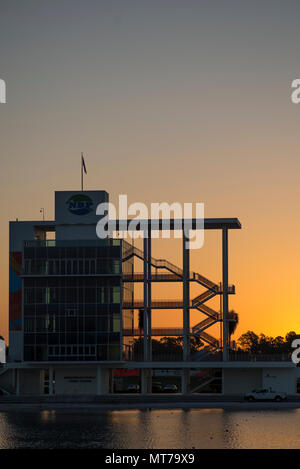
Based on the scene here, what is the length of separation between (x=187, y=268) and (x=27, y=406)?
28.4m

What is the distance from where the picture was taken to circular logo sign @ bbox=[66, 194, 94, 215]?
4892 inches

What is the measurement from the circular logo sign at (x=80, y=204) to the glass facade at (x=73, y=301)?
5573 millimetres

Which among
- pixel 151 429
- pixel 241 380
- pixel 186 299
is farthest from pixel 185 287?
pixel 151 429

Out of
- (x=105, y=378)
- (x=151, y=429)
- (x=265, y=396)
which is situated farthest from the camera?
(x=105, y=378)

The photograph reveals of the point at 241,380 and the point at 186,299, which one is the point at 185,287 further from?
the point at 241,380

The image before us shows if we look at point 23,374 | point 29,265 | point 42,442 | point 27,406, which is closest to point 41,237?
point 29,265

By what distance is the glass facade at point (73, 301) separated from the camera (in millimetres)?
119250

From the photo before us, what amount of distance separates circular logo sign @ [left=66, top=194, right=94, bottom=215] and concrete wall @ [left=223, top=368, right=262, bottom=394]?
27.6 meters

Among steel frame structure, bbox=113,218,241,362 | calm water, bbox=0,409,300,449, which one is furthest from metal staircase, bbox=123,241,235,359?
calm water, bbox=0,409,300,449

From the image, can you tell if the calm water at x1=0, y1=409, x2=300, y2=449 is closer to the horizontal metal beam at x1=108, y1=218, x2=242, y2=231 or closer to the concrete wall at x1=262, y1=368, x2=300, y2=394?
the concrete wall at x1=262, y1=368, x2=300, y2=394

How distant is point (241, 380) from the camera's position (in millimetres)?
121750

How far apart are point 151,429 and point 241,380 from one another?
45.7m

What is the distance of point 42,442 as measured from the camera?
69500 mm
